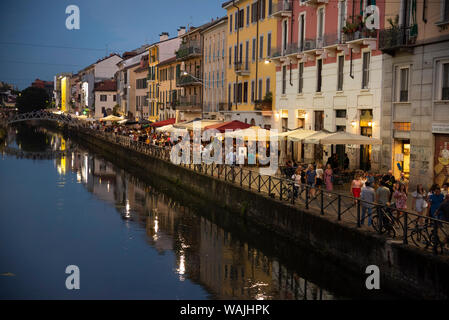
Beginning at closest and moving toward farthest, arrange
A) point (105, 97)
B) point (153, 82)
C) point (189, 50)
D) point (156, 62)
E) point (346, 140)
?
1. point (346, 140)
2. point (189, 50)
3. point (156, 62)
4. point (153, 82)
5. point (105, 97)

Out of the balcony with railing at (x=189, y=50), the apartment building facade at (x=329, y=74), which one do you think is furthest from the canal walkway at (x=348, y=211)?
the balcony with railing at (x=189, y=50)

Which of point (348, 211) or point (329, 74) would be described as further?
point (329, 74)

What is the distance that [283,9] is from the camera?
36.8 meters

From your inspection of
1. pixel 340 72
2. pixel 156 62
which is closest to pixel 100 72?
pixel 156 62

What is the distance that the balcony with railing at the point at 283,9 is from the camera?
36406mm

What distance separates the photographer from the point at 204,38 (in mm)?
57500

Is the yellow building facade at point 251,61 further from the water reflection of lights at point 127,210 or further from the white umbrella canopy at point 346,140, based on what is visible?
the white umbrella canopy at point 346,140

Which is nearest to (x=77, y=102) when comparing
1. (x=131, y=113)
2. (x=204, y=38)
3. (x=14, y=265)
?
(x=131, y=113)

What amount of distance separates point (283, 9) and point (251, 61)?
7204 mm

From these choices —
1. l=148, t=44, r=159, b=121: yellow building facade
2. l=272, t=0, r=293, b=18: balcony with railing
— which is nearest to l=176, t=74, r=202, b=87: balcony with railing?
l=148, t=44, r=159, b=121: yellow building facade

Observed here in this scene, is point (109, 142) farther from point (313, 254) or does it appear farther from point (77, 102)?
point (77, 102)

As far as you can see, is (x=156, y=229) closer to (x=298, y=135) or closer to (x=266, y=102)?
(x=298, y=135)

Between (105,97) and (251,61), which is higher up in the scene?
(251,61)
